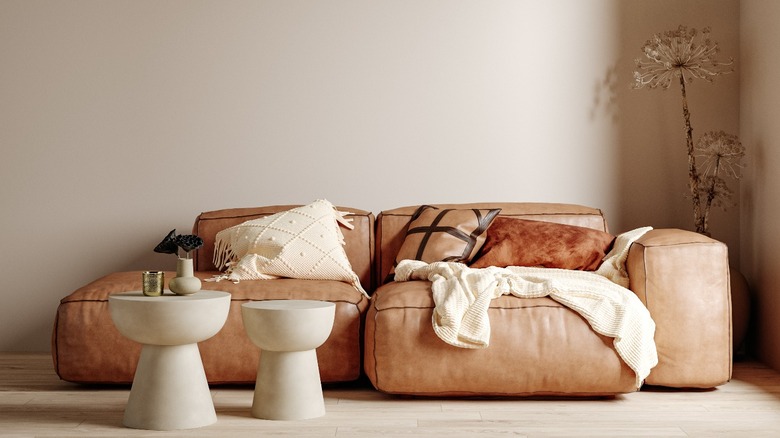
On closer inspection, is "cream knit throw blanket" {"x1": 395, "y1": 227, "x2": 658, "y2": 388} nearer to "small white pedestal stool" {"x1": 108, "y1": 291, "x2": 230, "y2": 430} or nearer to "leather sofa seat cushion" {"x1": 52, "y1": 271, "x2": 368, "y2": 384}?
"leather sofa seat cushion" {"x1": 52, "y1": 271, "x2": 368, "y2": 384}

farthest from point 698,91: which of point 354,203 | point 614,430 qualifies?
point 614,430

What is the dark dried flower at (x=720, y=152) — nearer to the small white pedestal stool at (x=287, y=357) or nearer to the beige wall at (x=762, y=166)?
the beige wall at (x=762, y=166)

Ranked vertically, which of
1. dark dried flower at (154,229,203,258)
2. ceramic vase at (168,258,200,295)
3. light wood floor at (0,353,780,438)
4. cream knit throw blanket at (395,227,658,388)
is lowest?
light wood floor at (0,353,780,438)

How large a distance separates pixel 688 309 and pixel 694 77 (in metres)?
1.61

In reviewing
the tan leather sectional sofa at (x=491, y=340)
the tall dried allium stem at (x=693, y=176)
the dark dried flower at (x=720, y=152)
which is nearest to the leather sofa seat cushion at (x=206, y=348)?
the tan leather sectional sofa at (x=491, y=340)

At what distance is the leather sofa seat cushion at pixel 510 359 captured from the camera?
2809 mm

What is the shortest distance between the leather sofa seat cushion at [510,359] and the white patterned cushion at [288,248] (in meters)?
0.68

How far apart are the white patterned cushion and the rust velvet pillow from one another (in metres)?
0.62

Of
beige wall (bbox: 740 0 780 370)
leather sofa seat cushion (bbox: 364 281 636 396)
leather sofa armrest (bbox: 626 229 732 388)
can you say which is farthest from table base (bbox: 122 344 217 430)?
beige wall (bbox: 740 0 780 370)

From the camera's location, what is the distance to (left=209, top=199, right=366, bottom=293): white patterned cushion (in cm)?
341

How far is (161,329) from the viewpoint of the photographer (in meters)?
2.46

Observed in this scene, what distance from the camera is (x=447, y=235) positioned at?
11.5 feet

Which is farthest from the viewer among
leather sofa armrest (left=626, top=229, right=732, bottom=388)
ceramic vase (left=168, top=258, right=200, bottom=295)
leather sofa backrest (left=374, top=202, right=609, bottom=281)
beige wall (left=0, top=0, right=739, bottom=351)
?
beige wall (left=0, top=0, right=739, bottom=351)

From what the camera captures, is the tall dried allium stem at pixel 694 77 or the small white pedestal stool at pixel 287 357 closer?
the small white pedestal stool at pixel 287 357
